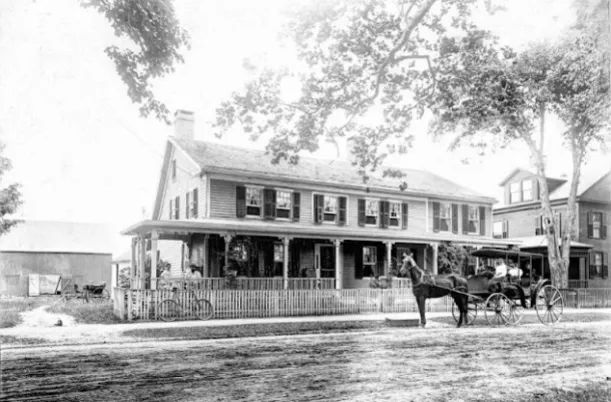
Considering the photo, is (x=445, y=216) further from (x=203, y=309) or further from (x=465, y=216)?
(x=203, y=309)

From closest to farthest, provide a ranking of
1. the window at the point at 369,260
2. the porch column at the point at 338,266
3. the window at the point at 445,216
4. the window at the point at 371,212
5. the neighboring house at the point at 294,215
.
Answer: the neighboring house at the point at 294,215 < the window at the point at 445,216 < the window at the point at 371,212 < the window at the point at 369,260 < the porch column at the point at 338,266

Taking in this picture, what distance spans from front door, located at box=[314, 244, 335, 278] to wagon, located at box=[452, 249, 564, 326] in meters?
6.09

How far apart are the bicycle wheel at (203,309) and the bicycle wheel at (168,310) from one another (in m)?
0.45

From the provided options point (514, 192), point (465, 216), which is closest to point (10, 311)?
point (465, 216)

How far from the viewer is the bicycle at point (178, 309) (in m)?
12.6

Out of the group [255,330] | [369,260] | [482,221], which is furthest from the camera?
[369,260]

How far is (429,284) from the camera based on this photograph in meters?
9.69

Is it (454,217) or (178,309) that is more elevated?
(454,217)

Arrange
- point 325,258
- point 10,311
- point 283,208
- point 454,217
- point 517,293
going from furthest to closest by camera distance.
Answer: point 325,258, point 283,208, point 517,293, point 10,311, point 454,217

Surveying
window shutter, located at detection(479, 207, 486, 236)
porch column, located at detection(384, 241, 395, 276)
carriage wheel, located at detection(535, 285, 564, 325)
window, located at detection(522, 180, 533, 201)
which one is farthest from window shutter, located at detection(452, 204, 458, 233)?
porch column, located at detection(384, 241, 395, 276)

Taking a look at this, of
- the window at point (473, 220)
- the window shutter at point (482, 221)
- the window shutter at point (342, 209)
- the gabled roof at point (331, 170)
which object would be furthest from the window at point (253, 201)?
the window shutter at point (482, 221)

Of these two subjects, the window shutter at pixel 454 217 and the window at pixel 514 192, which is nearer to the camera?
the window at pixel 514 192

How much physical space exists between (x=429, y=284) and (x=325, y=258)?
388 inches

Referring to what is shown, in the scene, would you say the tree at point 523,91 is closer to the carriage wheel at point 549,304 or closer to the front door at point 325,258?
the carriage wheel at point 549,304
